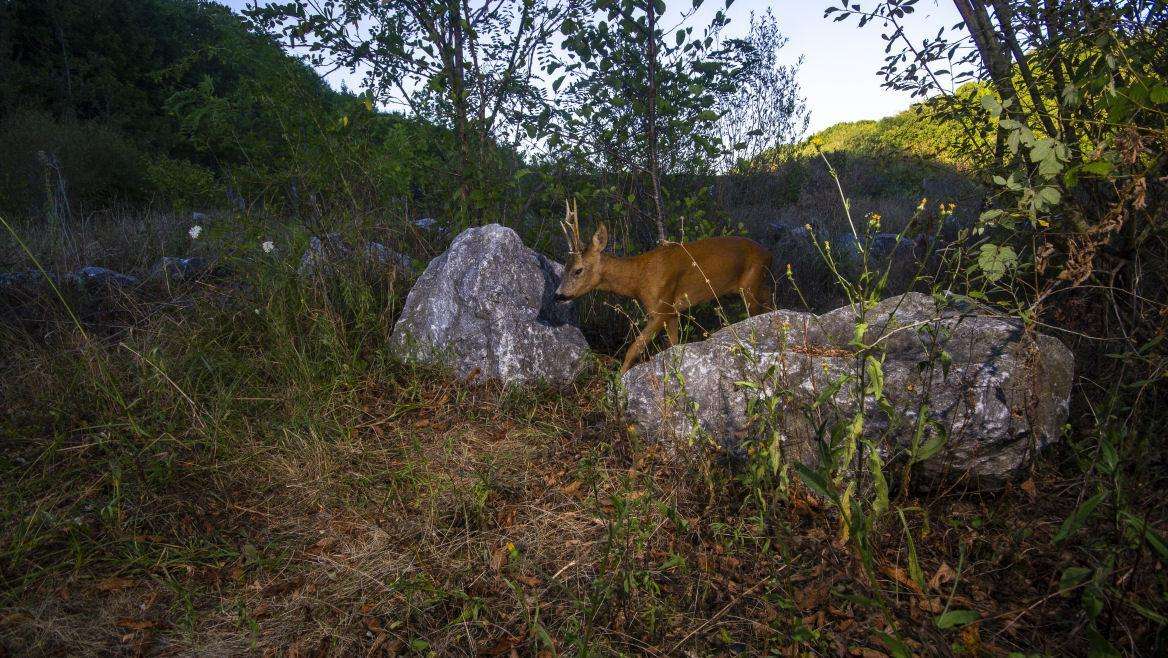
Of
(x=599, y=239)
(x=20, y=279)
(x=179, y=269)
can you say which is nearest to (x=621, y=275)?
(x=599, y=239)

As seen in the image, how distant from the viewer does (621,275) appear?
470cm

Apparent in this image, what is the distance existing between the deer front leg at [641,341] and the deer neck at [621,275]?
1.03 feet

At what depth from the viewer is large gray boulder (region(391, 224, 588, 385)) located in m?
4.14

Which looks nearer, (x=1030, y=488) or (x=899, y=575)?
(x=899, y=575)

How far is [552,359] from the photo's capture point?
4.24 m

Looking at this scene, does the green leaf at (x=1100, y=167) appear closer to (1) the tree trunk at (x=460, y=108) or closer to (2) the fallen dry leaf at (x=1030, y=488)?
(2) the fallen dry leaf at (x=1030, y=488)

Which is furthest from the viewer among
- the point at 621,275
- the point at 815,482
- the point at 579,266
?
the point at 621,275

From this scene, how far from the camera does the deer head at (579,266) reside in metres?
4.37

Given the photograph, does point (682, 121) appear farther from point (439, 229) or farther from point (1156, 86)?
point (1156, 86)

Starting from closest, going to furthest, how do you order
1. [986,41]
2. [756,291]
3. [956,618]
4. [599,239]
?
[956,618] → [986,41] → [599,239] → [756,291]

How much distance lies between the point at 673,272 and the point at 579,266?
79cm

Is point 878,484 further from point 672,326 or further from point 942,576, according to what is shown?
point 672,326

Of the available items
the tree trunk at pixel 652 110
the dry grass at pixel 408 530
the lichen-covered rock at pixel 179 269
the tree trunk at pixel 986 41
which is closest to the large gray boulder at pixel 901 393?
the dry grass at pixel 408 530

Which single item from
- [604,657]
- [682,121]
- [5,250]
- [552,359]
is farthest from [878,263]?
[5,250]
